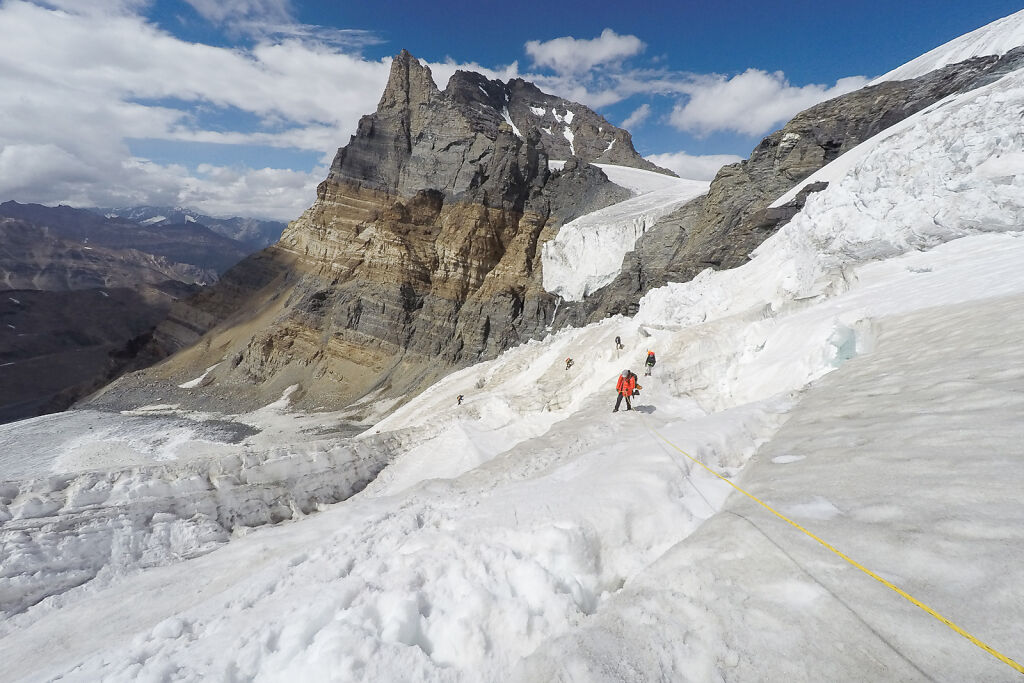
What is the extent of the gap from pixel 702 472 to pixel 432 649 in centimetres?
402

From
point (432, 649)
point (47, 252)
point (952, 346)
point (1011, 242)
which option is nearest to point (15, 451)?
point (432, 649)

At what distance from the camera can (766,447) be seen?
6.21 m

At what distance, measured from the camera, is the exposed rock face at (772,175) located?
19156 mm

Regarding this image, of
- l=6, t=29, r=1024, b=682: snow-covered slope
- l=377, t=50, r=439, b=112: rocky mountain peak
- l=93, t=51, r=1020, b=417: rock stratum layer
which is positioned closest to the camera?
l=6, t=29, r=1024, b=682: snow-covered slope

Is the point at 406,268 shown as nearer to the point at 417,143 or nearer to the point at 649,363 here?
the point at 417,143

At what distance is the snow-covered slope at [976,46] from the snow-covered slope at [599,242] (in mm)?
15183

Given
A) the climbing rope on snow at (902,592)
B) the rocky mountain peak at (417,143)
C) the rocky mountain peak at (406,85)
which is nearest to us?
the climbing rope on snow at (902,592)

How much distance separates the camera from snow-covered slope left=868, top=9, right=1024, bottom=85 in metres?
20.4

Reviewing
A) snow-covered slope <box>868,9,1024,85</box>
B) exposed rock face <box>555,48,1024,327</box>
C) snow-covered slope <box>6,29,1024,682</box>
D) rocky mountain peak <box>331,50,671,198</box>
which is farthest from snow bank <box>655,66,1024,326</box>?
rocky mountain peak <box>331,50,671,198</box>

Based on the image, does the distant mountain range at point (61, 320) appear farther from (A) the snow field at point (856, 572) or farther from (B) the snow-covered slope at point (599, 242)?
(A) the snow field at point (856, 572)

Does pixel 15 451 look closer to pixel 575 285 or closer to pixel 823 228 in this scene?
pixel 575 285

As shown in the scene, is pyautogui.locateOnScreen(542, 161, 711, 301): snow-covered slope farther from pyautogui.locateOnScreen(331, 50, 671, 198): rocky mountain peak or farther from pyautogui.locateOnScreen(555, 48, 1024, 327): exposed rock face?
pyautogui.locateOnScreen(331, 50, 671, 198): rocky mountain peak

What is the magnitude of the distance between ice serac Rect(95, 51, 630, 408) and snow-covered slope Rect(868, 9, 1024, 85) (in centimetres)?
2232

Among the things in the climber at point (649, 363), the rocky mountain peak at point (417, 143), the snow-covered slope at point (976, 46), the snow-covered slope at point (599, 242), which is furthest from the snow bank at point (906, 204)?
the rocky mountain peak at point (417, 143)
